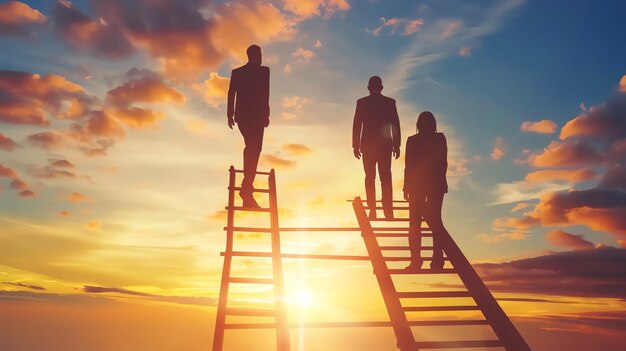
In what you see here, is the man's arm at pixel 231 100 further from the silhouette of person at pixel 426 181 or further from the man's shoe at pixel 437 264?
the man's shoe at pixel 437 264

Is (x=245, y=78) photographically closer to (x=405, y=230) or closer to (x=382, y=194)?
(x=382, y=194)

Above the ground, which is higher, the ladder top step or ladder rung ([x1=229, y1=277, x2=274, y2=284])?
the ladder top step

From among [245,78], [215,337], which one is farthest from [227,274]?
[245,78]

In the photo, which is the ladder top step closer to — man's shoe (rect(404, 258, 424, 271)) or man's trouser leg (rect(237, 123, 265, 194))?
man's shoe (rect(404, 258, 424, 271))

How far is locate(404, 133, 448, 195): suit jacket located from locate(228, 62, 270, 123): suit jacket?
9.08 ft

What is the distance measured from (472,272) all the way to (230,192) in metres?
4.32

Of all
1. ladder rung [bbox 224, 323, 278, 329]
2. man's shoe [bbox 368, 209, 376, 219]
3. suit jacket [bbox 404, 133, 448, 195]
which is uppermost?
suit jacket [bbox 404, 133, 448, 195]

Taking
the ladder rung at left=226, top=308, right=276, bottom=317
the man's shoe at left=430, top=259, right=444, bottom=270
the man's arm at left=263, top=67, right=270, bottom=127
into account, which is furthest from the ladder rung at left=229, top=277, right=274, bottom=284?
the man's arm at left=263, top=67, right=270, bottom=127

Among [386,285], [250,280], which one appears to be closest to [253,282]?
[250,280]

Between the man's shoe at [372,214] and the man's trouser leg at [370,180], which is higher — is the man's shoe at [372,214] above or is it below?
below

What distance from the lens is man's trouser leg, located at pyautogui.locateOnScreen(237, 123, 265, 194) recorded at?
9953 mm

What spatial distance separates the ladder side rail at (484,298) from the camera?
7.04 meters

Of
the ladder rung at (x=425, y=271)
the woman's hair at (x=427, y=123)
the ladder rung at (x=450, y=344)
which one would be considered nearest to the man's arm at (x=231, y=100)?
the woman's hair at (x=427, y=123)

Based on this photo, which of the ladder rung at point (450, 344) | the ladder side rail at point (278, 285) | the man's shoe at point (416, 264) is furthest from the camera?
the man's shoe at point (416, 264)
